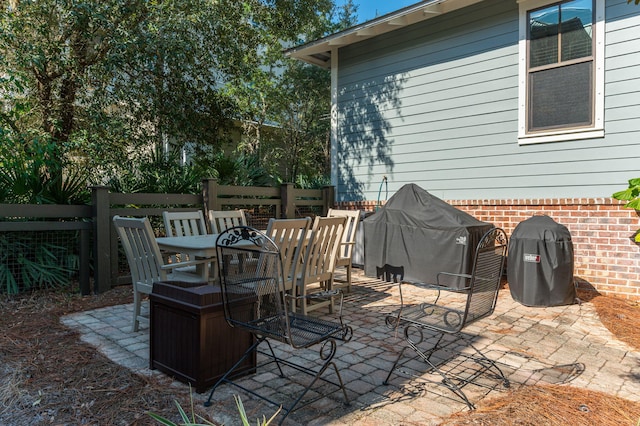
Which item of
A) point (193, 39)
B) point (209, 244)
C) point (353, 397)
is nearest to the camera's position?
point (353, 397)

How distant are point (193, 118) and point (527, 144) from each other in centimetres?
559

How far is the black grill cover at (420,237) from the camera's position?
560 cm

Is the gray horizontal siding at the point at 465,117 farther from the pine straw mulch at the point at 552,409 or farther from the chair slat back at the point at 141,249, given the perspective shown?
the chair slat back at the point at 141,249

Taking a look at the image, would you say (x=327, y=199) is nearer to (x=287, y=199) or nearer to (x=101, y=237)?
(x=287, y=199)

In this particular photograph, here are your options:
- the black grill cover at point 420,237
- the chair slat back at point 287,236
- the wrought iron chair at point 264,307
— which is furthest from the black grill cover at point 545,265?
the wrought iron chair at point 264,307

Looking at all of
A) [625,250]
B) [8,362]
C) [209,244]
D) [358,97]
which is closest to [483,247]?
[209,244]

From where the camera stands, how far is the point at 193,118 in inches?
303

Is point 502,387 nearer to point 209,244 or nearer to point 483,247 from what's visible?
point 483,247

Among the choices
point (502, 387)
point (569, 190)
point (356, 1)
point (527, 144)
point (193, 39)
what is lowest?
point (502, 387)

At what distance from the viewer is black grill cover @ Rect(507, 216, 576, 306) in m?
4.88

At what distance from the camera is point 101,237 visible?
520 centimetres

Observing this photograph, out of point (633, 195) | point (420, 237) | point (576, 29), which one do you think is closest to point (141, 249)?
point (420, 237)

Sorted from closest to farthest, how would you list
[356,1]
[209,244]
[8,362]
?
[8,362]
[209,244]
[356,1]

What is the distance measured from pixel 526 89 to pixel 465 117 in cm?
97
